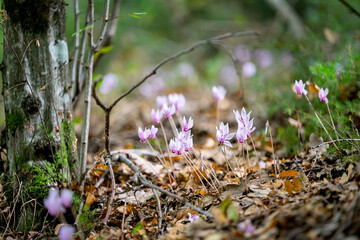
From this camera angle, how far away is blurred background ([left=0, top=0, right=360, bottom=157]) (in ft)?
10.2

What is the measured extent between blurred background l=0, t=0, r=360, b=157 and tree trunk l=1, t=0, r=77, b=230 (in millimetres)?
452

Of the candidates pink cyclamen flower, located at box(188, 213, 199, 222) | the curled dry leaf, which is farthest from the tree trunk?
the curled dry leaf

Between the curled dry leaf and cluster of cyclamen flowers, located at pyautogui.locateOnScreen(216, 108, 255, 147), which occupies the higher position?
cluster of cyclamen flowers, located at pyautogui.locateOnScreen(216, 108, 255, 147)

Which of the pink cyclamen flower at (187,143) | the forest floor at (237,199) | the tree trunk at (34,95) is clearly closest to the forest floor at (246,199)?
the forest floor at (237,199)

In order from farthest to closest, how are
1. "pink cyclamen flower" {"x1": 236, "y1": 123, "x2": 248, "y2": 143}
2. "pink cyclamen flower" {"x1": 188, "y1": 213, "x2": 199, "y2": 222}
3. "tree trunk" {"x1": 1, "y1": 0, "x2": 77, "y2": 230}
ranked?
"tree trunk" {"x1": 1, "y1": 0, "x2": 77, "y2": 230}
"pink cyclamen flower" {"x1": 236, "y1": 123, "x2": 248, "y2": 143}
"pink cyclamen flower" {"x1": 188, "y1": 213, "x2": 199, "y2": 222}

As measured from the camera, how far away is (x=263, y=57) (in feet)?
20.9

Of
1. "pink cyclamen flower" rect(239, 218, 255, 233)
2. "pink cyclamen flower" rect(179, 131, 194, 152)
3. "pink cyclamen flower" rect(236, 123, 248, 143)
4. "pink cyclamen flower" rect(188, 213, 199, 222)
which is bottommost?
"pink cyclamen flower" rect(188, 213, 199, 222)

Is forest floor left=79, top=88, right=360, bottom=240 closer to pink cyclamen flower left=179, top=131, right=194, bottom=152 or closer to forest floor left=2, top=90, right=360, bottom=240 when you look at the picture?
forest floor left=2, top=90, right=360, bottom=240

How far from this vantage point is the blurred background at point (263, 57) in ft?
10.2

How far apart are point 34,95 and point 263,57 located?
4.90 metres

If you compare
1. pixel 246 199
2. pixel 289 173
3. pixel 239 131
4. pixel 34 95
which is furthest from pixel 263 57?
pixel 34 95

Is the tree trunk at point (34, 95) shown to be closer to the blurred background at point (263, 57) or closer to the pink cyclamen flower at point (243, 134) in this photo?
the blurred background at point (263, 57)

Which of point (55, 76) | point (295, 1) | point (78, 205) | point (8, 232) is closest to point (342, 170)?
point (78, 205)

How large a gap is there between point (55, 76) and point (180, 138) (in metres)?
0.94
